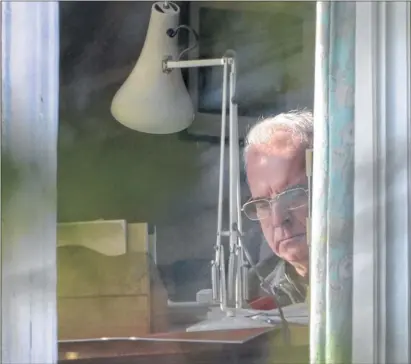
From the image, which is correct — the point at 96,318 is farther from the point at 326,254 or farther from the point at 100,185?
the point at 326,254

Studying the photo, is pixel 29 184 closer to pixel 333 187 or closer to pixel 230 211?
pixel 230 211

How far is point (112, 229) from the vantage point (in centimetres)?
92

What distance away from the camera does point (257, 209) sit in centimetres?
95

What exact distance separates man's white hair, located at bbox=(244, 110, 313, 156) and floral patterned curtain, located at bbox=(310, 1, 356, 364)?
2 centimetres

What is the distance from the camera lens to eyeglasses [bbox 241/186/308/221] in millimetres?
943

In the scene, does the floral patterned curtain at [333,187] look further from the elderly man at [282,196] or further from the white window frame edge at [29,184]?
the white window frame edge at [29,184]

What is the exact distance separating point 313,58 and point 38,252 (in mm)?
531

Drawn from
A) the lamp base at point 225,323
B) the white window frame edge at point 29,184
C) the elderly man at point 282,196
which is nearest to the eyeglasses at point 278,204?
the elderly man at point 282,196

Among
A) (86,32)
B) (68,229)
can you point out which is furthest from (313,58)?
(68,229)

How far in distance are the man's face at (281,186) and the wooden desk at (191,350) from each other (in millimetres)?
130

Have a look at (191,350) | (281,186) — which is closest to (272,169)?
(281,186)

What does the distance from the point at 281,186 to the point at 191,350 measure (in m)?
0.30

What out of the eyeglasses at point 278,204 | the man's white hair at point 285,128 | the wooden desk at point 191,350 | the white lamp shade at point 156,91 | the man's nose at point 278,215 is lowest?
the wooden desk at point 191,350

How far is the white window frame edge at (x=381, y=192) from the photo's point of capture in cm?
91
